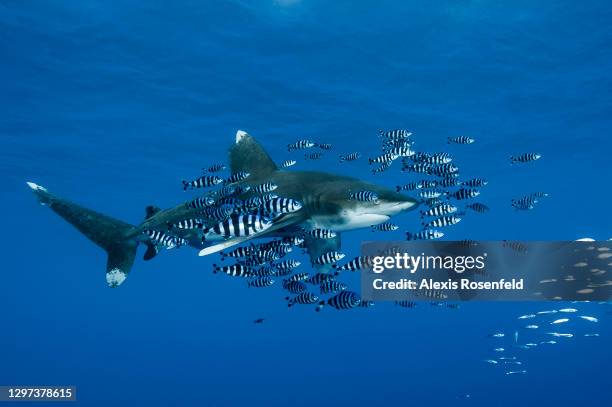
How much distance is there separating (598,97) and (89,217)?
23.2 meters

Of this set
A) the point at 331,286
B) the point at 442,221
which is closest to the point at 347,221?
the point at 331,286

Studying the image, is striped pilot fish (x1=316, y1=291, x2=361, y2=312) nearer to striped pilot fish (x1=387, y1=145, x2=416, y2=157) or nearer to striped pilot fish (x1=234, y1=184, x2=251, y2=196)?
striped pilot fish (x1=234, y1=184, x2=251, y2=196)

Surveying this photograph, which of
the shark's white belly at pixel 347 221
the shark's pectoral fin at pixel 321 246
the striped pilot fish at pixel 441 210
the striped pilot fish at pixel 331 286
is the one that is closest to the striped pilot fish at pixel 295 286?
the striped pilot fish at pixel 331 286

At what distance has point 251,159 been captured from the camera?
853 centimetres

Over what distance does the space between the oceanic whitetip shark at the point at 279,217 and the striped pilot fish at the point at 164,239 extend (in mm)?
112

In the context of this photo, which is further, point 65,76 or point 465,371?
point 465,371

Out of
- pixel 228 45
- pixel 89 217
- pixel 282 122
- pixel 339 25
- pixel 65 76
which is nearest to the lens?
pixel 89 217

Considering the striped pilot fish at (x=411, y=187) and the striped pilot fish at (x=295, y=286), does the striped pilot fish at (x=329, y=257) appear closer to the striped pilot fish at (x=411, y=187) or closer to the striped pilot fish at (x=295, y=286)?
the striped pilot fish at (x=295, y=286)

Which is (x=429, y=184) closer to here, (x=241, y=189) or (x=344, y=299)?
(x=344, y=299)

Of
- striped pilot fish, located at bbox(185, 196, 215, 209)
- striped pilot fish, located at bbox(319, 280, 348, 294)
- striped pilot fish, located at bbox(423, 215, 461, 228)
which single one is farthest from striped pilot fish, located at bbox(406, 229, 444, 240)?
striped pilot fish, located at bbox(185, 196, 215, 209)

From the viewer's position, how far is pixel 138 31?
1723 centimetres

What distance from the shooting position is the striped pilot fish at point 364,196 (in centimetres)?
655

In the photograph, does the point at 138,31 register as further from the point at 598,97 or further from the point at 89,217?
the point at 598,97

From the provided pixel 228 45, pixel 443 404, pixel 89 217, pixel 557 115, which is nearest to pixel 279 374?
pixel 443 404
